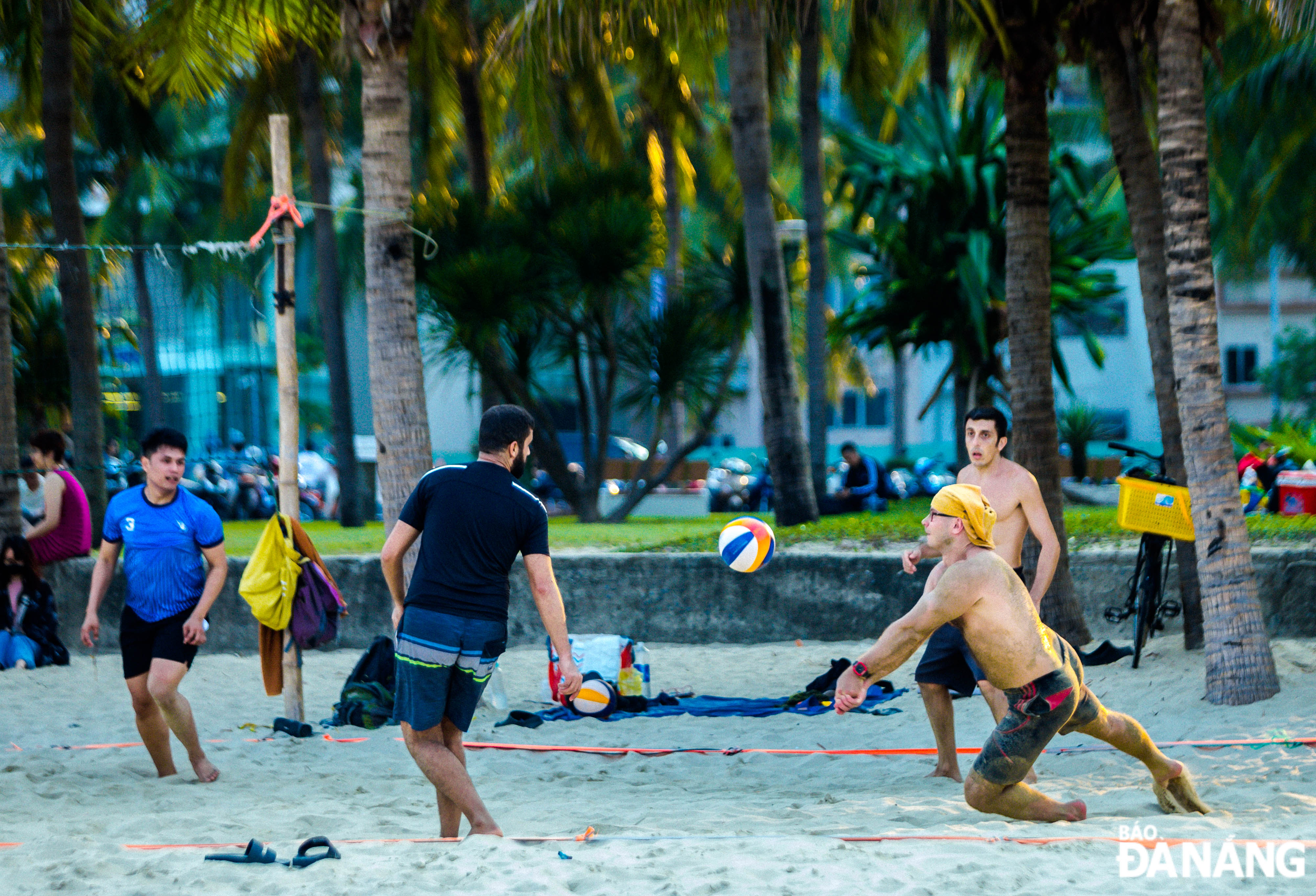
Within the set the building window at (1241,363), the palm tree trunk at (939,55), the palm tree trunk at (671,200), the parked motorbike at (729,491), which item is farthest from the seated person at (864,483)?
the building window at (1241,363)

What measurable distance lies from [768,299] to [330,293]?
8454mm

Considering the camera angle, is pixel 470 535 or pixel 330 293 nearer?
pixel 470 535

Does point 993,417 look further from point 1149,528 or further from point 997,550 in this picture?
point 1149,528

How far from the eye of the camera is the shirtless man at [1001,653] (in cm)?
418

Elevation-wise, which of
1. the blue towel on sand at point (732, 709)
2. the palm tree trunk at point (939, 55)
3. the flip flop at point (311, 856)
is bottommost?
the blue towel on sand at point (732, 709)

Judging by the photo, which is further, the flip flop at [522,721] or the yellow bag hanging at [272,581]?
the flip flop at [522,721]

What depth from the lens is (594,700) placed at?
7.58 metres

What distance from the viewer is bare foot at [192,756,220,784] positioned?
6090 mm

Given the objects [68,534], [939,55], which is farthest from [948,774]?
[939,55]

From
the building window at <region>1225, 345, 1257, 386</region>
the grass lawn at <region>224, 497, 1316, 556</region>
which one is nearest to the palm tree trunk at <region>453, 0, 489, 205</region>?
the grass lawn at <region>224, 497, 1316, 556</region>

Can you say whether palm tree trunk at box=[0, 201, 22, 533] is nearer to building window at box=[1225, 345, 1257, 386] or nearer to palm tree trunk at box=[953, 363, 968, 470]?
palm tree trunk at box=[953, 363, 968, 470]

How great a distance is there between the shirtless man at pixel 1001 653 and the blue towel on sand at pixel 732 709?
317 centimetres

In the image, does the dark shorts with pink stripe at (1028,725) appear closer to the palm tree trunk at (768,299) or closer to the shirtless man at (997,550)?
the shirtless man at (997,550)

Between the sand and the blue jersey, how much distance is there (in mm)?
961
